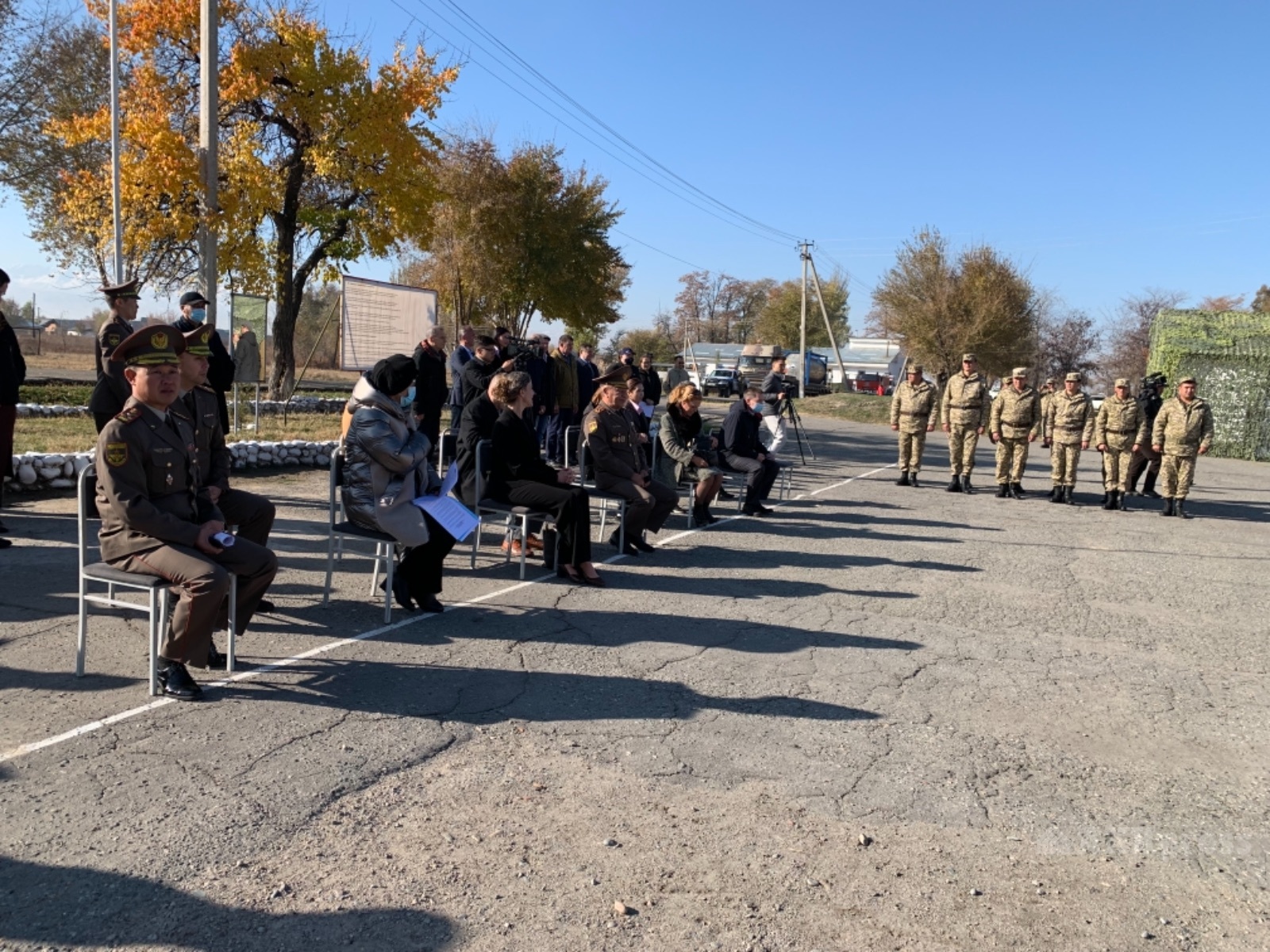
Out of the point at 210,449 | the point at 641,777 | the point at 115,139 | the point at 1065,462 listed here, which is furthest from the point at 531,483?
the point at 115,139

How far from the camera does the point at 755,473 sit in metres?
11.1

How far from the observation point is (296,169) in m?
20.7

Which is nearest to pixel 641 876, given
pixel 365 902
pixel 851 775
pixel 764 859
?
pixel 764 859

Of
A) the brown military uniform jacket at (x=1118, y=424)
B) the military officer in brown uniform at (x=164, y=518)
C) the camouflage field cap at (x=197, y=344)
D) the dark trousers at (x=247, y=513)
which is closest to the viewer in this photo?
the military officer in brown uniform at (x=164, y=518)

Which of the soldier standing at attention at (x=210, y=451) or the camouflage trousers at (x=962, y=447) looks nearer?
the soldier standing at attention at (x=210, y=451)

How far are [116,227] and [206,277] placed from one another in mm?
5821

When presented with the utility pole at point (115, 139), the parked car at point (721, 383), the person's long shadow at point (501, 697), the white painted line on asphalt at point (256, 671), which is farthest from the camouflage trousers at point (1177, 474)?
the parked car at point (721, 383)

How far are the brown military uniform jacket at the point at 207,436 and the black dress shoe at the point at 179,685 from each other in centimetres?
126

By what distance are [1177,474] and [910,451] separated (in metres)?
3.64

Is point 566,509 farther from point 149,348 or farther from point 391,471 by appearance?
point 149,348

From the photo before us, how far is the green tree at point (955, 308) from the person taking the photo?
40594 millimetres

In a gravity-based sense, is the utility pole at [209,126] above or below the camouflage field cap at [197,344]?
above

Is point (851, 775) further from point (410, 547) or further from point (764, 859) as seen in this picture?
point (410, 547)

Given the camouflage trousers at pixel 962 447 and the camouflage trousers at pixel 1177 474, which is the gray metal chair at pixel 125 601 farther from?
the camouflage trousers at pixel 1177 474
